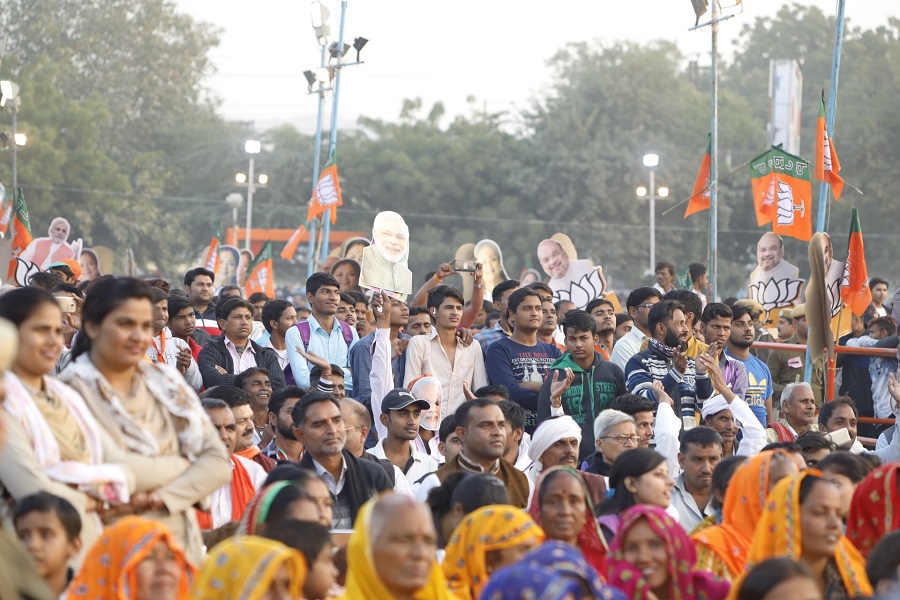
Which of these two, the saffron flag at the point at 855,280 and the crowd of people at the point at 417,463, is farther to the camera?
the saffron flag at the point at 855,280

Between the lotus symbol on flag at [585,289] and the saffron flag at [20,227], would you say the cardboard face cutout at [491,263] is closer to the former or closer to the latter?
the lotus symbol on flag at [585,289]

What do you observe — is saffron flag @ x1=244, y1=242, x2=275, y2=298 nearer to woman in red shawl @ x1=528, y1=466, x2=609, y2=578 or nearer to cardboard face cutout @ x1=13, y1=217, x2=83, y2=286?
cardboard face cutout @ x1=13, y1=217, x2=83, y2=286

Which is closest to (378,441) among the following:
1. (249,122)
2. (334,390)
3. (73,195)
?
(334,390)

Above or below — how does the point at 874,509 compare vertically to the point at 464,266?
below

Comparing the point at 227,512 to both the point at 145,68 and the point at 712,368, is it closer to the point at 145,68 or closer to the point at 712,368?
the point at 712,368

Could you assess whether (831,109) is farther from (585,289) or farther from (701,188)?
(701,188)

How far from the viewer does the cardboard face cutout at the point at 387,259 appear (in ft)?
32.4

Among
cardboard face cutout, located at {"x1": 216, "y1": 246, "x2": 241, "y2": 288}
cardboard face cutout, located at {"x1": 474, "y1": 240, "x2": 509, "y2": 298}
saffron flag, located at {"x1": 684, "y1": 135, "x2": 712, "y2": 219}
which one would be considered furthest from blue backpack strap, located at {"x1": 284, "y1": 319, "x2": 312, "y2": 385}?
cardboard face cutout, located at {"x1": 216, "y1": 246, "x2": 241, "y2": 288}

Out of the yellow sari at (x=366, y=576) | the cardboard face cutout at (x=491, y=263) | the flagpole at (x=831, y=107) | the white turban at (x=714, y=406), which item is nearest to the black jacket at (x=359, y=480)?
the yellow sari at (x=366, y=576)

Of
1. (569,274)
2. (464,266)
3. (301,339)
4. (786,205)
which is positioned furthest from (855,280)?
(301,339)

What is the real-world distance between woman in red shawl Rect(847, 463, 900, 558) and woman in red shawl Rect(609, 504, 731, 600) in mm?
1047

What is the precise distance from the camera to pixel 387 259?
10055 millimetres

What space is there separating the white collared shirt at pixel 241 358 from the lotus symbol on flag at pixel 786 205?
19.7ft

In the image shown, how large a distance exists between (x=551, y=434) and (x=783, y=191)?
7008 mm
